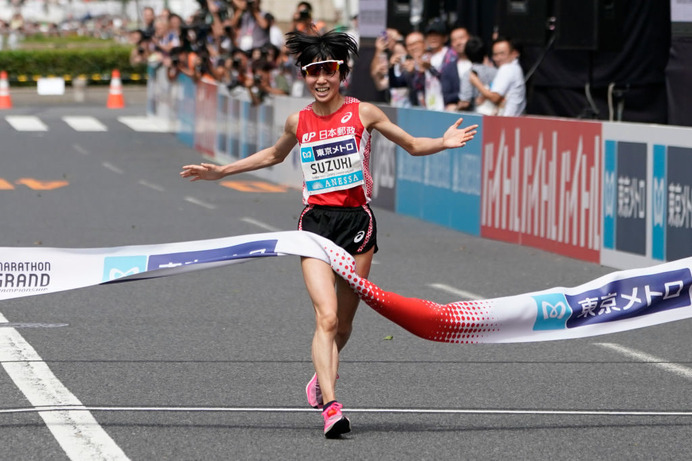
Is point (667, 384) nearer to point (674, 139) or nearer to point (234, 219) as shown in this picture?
point (674, 139)

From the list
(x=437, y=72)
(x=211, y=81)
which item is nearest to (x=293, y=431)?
(x=437, y=72)

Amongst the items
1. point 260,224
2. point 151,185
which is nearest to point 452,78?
point 260,224

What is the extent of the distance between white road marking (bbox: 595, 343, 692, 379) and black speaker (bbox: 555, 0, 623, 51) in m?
8.23

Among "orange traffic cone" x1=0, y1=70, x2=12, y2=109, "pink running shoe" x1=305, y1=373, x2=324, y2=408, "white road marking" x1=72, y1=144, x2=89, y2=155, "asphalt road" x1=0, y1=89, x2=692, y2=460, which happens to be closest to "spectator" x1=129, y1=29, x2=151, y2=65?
"white road marking" x1=72, y1=144, x2=89, y2=155

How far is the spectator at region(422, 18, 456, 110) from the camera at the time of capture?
1913 cm

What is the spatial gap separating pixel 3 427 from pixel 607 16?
12110 millimetres

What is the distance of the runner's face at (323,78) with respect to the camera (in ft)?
24.0

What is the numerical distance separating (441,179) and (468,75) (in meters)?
1.39

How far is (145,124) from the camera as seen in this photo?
3741cm

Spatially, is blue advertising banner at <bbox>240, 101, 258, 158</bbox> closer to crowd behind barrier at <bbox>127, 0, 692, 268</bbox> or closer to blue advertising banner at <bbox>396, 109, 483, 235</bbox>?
crowd behind barrier at <bbox>127, 0, 692, 268</bbox>

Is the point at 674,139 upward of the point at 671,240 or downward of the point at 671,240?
upward

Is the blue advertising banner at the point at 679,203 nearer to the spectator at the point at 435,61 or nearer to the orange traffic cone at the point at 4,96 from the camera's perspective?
the spectator at the point at 435,61

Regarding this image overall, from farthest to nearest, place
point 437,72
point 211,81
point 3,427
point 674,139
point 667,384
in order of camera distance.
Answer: point 211,81 → point 437,72 → point 674,139 → point 667,384 → point 3,427

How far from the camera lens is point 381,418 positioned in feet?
24.6
